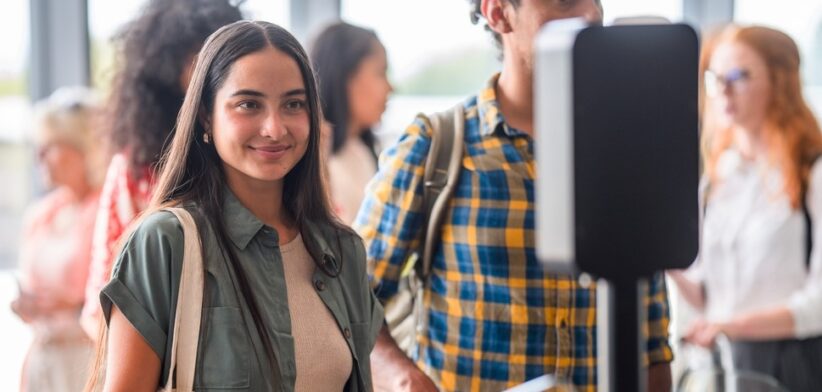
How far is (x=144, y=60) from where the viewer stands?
9.05 ft

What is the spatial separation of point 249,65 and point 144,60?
116cm

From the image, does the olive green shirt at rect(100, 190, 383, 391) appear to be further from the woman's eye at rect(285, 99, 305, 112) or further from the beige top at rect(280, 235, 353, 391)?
the woman's eye at rect(285, 99, 305, 112)

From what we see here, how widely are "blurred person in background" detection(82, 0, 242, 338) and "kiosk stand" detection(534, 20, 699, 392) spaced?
2004 millimetres

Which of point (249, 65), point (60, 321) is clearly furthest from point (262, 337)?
point (60, 321)

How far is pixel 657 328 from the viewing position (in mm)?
2221

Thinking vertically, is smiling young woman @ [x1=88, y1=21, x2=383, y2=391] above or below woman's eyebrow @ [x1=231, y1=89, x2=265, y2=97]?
below

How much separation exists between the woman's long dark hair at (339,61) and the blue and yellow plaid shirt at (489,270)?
5.27 ft

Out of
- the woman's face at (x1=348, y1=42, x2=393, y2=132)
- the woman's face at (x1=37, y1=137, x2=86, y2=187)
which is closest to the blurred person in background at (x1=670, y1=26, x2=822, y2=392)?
the woman's face at (x1=348, y1=42, x2=393, y2=132)

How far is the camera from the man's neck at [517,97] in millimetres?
2176

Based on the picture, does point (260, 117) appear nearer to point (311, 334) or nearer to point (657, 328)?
point (311, 334)

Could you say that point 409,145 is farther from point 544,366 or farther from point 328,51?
point 328,51

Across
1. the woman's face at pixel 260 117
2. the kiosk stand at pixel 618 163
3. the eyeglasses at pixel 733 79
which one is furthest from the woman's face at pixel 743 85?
the kiosk stand at pixel 618 163

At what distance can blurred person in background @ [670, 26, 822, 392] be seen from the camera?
10.3ft

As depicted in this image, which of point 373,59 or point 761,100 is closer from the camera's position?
point 761,100
